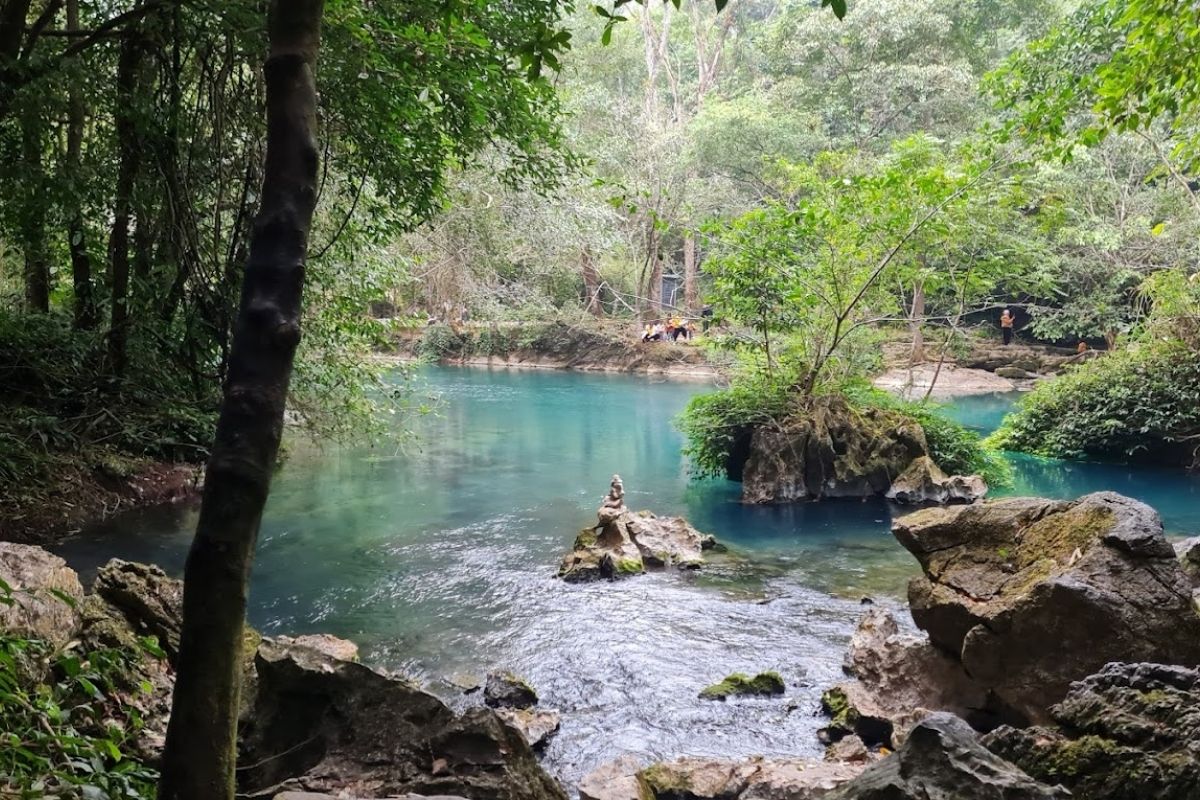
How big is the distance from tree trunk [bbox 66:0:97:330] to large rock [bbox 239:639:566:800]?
557cm

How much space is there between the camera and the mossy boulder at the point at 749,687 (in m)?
6.18

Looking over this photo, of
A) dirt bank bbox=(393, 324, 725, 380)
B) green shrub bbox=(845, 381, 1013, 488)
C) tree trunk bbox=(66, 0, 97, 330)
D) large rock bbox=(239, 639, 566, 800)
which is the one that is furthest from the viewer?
dirt bank bbox=(393, 324, 725, 380)

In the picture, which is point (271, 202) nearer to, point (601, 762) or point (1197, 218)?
point (601, 762)

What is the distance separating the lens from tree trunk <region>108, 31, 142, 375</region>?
7012 mm

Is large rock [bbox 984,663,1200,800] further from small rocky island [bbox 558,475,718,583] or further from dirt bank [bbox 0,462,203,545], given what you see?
dirt bank [bbox 0,462,203,545]

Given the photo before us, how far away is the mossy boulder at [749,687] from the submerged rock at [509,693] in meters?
1.28

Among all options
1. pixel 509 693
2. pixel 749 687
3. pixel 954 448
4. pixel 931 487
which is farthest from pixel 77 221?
pixel 954 448

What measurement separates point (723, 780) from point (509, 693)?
83.8 inches

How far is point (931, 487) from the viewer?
1339cm

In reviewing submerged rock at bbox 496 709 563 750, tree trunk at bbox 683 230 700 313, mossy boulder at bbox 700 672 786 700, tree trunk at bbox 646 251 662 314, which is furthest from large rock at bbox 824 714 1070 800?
tree trunk at bbox 683 230 700 313

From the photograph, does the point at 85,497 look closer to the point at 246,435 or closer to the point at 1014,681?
the point at 246,435

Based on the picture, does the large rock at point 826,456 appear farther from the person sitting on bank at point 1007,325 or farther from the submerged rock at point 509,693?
the person sitting on bank at point 1007,325

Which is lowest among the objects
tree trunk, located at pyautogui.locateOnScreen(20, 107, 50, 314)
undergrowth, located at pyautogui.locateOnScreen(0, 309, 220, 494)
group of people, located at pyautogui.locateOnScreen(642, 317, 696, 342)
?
undergrowth, located at pyautogui.locateOnScreen(0, 309, 220, 494)

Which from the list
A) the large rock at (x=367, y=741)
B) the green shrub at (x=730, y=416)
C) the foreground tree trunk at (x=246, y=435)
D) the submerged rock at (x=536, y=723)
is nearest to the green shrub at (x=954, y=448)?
the green shrub at (x=730, y=416)
